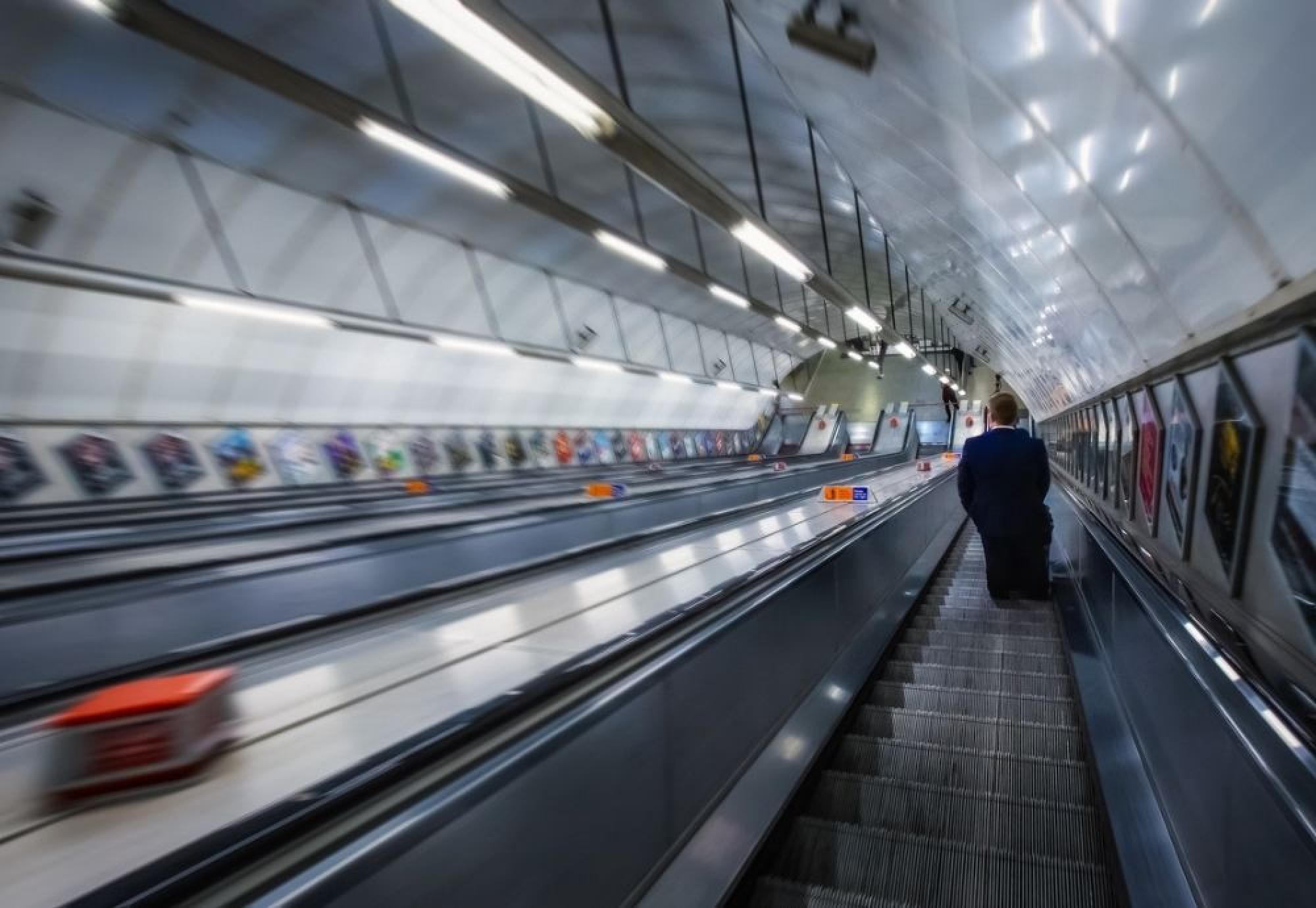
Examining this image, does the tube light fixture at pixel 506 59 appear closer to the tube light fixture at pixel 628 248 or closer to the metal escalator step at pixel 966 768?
the tube light fixture at pixel 628 248

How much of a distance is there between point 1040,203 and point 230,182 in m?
12.1

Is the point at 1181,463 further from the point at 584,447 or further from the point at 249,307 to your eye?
the point at 584,447

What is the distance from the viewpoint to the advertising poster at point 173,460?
12.5m

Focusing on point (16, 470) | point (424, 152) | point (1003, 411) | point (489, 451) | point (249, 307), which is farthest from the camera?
point (489, 451)

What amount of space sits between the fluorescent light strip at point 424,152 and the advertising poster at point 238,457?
10.1 m

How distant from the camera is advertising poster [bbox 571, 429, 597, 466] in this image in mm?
24234

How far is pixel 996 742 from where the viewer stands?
3457mm

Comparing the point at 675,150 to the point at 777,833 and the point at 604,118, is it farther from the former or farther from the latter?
the point at 777,833

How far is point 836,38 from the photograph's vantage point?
6035mm

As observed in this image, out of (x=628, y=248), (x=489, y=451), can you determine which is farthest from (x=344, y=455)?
(x=628, y=248)

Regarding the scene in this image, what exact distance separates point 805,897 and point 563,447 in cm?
2162

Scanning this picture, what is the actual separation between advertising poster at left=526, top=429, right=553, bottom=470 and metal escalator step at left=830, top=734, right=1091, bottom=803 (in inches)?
761

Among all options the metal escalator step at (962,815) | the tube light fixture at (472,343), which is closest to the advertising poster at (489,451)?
the tube light fixture at (472,343)

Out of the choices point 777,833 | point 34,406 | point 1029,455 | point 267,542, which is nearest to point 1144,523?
point 1029,455
